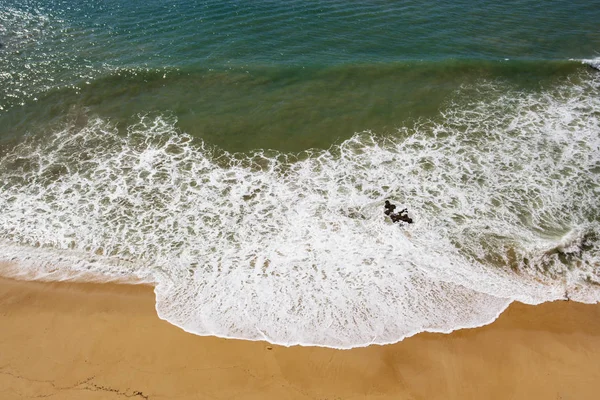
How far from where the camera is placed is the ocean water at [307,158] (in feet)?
41.8

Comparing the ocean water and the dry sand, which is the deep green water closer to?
the ocean water

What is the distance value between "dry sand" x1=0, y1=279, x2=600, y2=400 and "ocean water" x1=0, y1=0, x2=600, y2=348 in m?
0.57

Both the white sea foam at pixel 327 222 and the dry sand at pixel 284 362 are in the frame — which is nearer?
the dry sand at pixel 284 362

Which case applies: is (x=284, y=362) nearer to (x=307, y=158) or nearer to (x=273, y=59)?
(x=307, y=158)

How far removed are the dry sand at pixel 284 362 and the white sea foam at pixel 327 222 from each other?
495 millimetres

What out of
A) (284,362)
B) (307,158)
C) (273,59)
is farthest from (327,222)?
(273,59)

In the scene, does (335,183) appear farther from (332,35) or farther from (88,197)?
(332,35)

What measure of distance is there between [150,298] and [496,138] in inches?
660

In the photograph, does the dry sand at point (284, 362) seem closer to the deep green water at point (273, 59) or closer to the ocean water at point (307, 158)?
the ocean water at point (307, 158)

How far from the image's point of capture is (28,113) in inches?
804

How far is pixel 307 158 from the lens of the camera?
17828 millimetres

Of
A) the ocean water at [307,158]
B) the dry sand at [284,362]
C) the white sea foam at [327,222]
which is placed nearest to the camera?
the dry sand at [284,362]

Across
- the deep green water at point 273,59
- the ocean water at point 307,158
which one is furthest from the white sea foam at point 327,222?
the deep green water at point 273,59

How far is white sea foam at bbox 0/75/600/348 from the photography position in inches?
483
